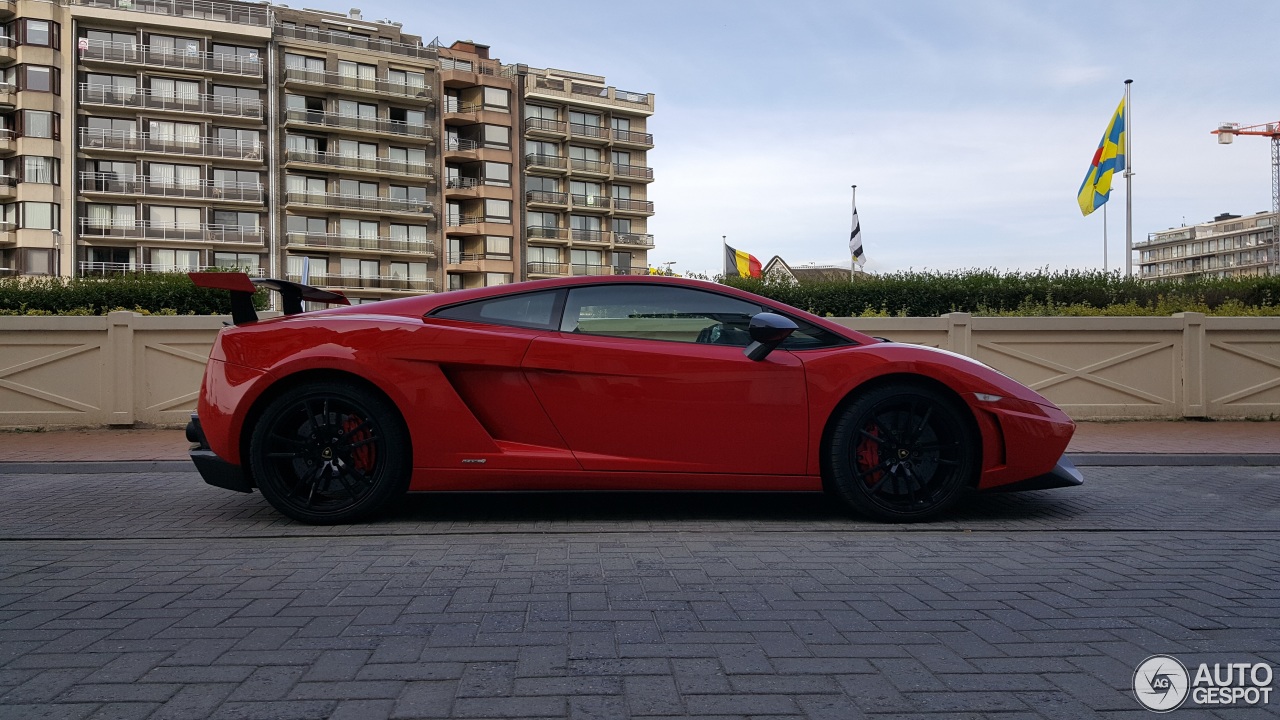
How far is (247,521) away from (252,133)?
197ft

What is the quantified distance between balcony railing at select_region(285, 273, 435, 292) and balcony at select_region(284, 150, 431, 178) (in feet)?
22.9

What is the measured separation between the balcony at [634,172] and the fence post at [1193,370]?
64.7 m

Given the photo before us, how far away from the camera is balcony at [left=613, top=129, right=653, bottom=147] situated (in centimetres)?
7375

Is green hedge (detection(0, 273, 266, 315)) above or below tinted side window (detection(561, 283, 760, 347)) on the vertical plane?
above

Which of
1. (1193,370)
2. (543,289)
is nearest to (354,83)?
(1193,370)

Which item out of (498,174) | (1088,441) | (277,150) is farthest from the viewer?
(498,174)

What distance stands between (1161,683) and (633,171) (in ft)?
240

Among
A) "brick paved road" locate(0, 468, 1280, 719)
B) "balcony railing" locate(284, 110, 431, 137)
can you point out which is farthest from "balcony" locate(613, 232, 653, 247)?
"brick paved road" locate(0, 468, 1280, 719)

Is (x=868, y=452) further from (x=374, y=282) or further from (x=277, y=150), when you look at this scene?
(x=277, y=150)

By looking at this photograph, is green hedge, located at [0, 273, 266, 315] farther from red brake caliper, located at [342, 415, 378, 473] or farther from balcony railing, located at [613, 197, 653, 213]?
balcony railing, located at [613, 197, 653, 213]

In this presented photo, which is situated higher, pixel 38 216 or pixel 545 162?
pixel 545 162

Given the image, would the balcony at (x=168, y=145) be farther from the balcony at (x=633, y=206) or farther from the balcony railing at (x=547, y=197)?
the balcony at (x=633, y=206)

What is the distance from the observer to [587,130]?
72.3m

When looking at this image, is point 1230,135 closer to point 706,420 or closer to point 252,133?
point 252,133
